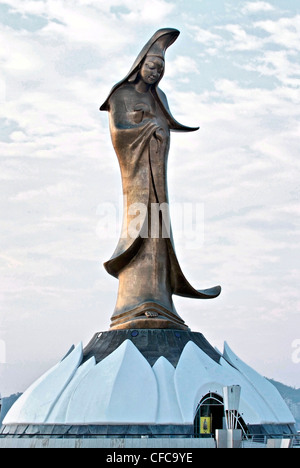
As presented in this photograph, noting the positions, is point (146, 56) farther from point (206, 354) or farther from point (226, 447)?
point (226, 447)

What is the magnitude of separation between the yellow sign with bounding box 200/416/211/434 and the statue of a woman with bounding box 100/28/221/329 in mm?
3543

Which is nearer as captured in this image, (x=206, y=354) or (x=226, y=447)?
(x=226, y=447)

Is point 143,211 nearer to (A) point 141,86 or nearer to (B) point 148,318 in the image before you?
(B) point 148,318

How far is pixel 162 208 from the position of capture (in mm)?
26516

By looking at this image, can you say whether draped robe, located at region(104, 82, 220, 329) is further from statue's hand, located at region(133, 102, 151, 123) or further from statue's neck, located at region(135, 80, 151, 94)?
statue's neck, located at region(135, 80, 151, 94)

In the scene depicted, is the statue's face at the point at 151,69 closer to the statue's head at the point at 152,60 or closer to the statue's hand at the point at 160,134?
the statue's head at the point at 152,60

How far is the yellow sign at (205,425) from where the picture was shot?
22734 millimetres

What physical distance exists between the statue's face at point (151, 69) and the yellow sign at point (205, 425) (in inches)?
450

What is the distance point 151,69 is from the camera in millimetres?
26672

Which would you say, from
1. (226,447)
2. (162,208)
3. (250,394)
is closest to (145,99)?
(162,208)

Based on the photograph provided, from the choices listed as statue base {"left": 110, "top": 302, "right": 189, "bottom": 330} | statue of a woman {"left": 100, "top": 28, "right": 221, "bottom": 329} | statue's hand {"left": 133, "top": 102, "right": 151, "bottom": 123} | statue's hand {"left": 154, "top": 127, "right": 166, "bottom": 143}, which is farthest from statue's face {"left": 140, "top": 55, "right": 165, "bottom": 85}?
statue base {"left": 110, "top": 302, "right": 189, "bottom": 330}
